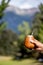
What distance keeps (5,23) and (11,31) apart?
2.19m

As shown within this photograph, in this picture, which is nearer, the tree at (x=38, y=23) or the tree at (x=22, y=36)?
the tree at (x=38, y=23)

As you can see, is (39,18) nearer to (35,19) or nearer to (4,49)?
(35,19)

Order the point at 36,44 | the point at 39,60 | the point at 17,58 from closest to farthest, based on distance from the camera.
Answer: the point at 36,44, the point at 39,60, the point at 17,58

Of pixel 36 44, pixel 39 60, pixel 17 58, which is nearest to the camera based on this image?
pixel 36 44

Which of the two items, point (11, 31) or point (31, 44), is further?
point (11, 31)

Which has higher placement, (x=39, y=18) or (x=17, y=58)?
(x=39, y=18)

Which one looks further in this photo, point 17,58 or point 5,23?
point 17,58

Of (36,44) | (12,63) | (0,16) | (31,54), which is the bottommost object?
(36,44)

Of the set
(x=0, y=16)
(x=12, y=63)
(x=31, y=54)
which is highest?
(x=0, y=16)

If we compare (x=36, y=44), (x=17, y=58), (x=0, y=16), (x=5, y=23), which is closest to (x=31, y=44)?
(x=36, y=44)

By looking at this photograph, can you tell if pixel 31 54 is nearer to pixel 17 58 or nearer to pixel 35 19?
pixel 17 58

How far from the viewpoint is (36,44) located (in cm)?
342

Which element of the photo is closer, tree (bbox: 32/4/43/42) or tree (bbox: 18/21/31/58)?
tree (bbox: 32/4/43/42)

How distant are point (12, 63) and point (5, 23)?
277 cm
